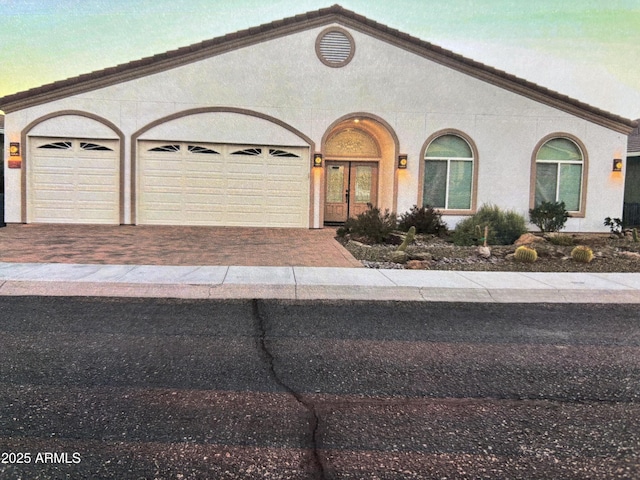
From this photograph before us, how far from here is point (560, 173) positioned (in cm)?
1819

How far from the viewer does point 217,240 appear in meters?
13.7

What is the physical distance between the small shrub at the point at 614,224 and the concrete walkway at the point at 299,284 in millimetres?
9312

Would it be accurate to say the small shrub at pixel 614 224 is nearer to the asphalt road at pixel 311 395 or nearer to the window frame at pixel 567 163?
the window frame at pixel 567 163

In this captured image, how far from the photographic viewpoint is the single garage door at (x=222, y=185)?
1689 centimetres

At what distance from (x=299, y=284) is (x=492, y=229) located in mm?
8313

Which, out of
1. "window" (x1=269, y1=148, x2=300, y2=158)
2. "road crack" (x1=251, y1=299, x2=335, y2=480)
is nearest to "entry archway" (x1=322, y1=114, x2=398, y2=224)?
"window" (x1=269, y1=148, x2=300, y2=158)

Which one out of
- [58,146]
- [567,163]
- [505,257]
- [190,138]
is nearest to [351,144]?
[190,138]

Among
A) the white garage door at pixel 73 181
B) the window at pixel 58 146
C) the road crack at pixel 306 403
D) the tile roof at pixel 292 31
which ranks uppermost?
the tile roof at pixel 292 31

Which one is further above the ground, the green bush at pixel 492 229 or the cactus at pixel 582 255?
the green bush at pixel 492 229

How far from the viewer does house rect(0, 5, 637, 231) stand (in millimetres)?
16391

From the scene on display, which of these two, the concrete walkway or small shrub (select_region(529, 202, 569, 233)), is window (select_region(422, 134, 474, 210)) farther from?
the concrete walkway

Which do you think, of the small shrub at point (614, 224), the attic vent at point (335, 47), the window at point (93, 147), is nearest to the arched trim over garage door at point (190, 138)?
the window at point (93, 147)

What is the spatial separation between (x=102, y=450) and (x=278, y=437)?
1141 mm

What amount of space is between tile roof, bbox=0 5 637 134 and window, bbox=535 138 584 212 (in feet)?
4.58
